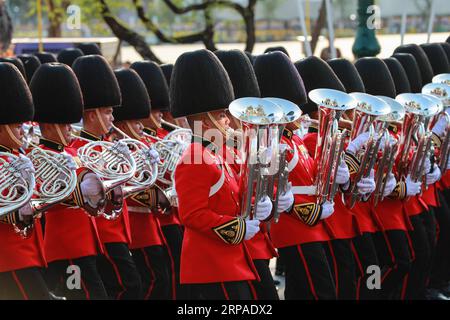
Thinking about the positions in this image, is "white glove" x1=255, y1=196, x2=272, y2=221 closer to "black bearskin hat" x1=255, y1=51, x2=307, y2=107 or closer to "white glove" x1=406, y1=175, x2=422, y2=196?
"black bearskin hat" x1=255, y1=51, x2=307, y2=107

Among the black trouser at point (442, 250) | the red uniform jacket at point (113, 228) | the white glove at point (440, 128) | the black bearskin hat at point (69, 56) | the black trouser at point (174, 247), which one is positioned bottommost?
the black trouser at point (442, 250)

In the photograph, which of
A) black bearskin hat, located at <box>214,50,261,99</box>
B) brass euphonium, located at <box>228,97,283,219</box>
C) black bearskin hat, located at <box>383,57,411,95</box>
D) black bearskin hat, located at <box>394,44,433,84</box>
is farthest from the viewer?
black bearskin hat, located at <box>394,44,433,84</box>

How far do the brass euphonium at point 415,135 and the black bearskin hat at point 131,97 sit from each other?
1.62 m

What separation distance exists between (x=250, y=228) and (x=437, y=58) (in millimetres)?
4546

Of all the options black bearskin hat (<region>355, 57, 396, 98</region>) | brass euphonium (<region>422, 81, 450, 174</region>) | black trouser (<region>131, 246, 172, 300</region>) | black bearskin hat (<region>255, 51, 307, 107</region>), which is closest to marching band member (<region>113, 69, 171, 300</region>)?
black trouser (<region>131, 246, 172, 300</region>)

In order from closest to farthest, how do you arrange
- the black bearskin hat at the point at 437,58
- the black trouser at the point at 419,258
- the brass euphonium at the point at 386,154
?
the brass euphonium at the point at 386,154
the black trouser at the point at 419,258
the black bearskin hat at the point at 437,58

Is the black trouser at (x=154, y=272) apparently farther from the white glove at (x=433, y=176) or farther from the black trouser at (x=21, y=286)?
the white glove at (x=433, y=176)

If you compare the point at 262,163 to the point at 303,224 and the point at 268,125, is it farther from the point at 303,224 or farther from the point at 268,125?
the point at 303,224

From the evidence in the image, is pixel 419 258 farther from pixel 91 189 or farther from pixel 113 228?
pixel 91 189

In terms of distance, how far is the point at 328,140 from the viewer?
4.77 meters

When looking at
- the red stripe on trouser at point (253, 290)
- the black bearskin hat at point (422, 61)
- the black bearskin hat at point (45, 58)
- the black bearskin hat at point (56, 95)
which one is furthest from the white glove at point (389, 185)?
the black bearskin hat at point (45, 58)

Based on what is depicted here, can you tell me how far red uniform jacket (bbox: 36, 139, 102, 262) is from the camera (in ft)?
16.1

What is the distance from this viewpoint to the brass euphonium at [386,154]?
530 cm

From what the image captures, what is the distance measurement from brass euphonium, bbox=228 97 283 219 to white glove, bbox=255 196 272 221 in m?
0.02
